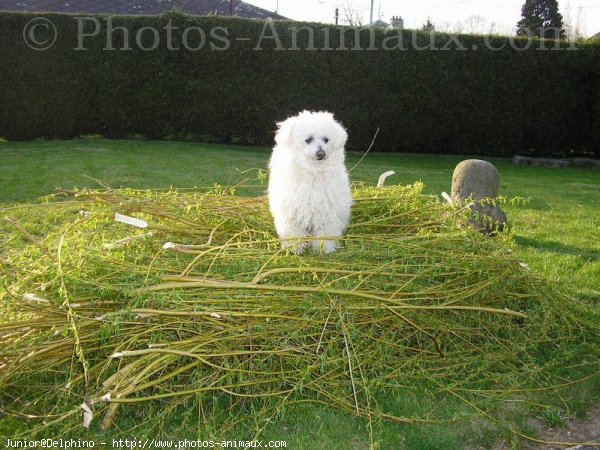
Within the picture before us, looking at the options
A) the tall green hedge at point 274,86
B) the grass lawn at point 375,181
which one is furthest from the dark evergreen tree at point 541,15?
the grass lawn at point 375,181

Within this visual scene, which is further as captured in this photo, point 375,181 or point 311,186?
point 375,181

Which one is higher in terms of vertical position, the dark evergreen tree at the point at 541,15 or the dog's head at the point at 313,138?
the dark evergreen tree at the point at 541,15

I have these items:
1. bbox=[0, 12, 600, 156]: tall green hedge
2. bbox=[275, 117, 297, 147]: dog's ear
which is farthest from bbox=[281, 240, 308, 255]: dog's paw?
bbox=[0, 12, 600, 156]: tall green hedge

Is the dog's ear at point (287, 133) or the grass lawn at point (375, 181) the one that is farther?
the dog's ear at point (287, 133)

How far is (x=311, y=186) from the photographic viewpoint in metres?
3.86

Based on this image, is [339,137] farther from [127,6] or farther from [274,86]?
[127,6]

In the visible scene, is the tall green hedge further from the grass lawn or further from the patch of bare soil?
the patch of bare soil

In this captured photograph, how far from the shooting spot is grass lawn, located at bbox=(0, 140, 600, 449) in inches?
107

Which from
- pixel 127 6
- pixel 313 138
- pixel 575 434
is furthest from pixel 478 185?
pixel 127 6

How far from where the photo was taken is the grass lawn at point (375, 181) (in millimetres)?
2717

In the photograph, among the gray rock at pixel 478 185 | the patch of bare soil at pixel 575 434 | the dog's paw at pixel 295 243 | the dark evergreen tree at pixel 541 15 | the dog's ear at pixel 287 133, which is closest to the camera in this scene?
the patch of bare soil at pixel 575 434

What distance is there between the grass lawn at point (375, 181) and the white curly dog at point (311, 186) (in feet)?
4.00

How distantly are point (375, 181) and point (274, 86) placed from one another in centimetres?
496

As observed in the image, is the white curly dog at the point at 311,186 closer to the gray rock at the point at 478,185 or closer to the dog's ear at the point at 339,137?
the dog's ear at the point at 339,137
